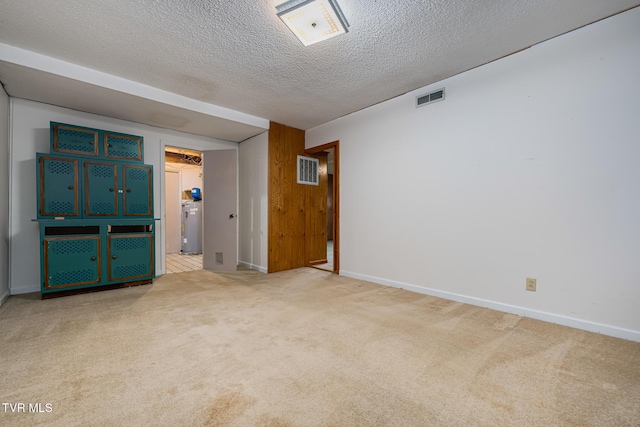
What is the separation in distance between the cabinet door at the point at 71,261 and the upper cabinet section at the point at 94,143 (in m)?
1.04

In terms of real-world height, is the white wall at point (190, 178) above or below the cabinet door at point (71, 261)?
above

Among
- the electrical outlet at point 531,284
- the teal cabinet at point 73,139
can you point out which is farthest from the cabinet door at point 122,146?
the electrical outlet at point 531,284

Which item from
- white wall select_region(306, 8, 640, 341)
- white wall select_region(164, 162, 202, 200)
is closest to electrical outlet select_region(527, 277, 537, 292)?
white wall select_region(306, 8, 640, 341)

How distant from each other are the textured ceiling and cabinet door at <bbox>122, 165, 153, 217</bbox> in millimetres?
779

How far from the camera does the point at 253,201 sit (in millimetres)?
4566

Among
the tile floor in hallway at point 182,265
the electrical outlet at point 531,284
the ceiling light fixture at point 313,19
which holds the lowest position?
the tile floor in hallway at point 182,265

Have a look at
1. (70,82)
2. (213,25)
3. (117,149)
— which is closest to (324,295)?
(213,25)

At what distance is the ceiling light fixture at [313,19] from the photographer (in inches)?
71.2

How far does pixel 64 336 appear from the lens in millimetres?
1987

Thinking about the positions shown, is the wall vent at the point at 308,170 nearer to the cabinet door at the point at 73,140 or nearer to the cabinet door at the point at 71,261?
the cabinet door at the point at 73,140

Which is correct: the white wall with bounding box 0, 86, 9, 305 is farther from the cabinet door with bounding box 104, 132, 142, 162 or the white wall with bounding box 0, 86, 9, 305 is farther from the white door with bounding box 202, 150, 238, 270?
the white door with bounding box 202, 150, 238, 270

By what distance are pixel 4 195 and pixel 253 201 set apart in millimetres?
2871

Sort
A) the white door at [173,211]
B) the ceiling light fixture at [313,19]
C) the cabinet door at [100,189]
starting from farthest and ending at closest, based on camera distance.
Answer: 1. the white door at [173,211]
2. the cabinet door at [100,189]
3. the ceiling light fixture at [313,19]

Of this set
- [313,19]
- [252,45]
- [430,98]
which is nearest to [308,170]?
[430,98]
